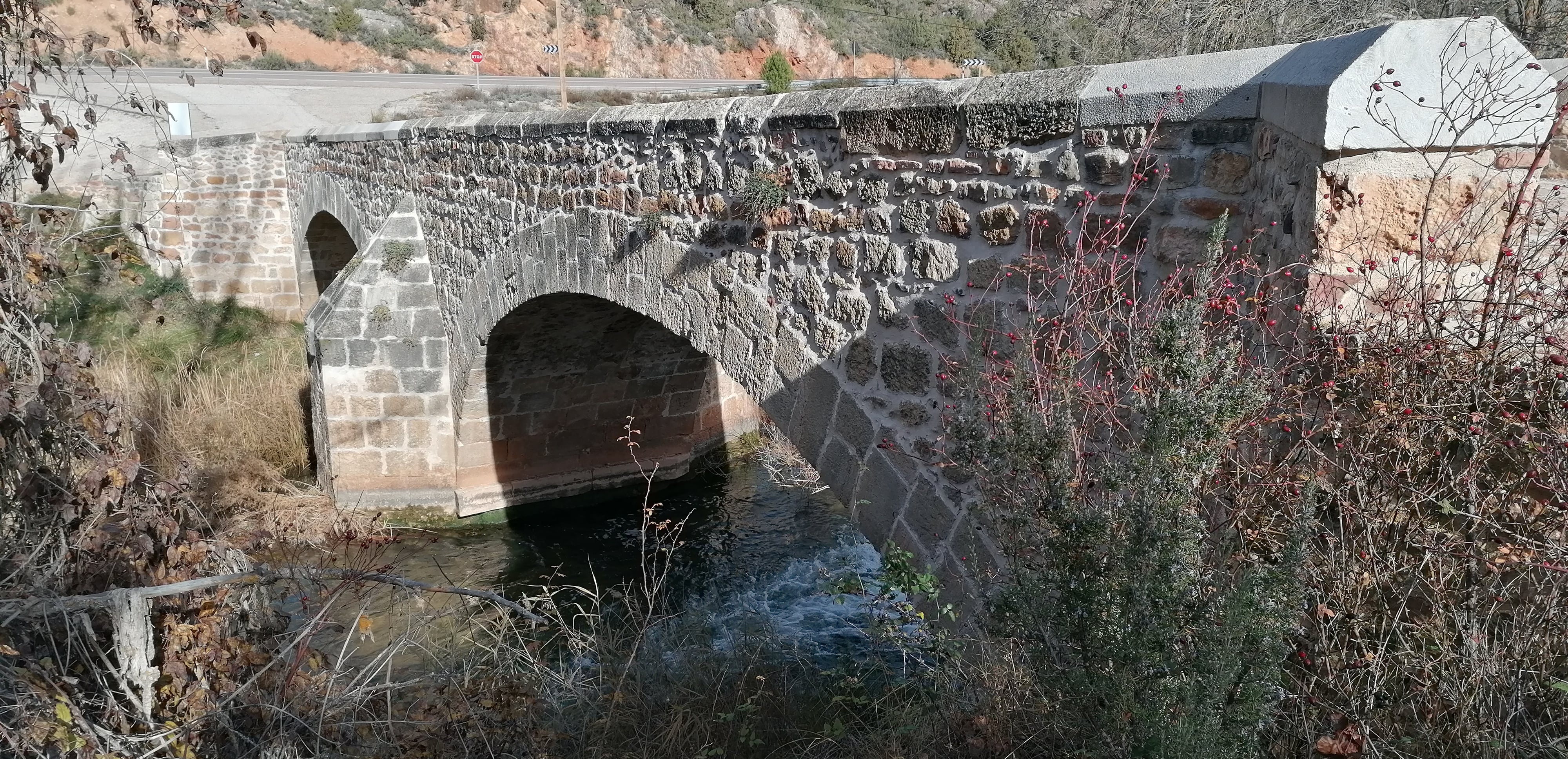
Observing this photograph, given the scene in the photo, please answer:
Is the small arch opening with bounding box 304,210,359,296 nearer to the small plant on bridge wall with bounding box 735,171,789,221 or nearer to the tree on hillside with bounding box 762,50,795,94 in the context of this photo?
the tree on hillside with bounding box 762,50,795,94

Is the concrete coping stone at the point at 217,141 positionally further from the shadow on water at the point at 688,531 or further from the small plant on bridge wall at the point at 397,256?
the shadow on water at the point at 688,531

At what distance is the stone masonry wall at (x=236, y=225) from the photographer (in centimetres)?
1310

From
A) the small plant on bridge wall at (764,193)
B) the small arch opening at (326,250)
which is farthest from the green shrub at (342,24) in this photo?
the small plant on bridge wall at (764,193)

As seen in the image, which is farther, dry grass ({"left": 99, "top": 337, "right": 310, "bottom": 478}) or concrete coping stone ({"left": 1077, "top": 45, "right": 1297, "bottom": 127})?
dry grass ({"left": 99, "top": 337, "right": 310, "bottom": 478})

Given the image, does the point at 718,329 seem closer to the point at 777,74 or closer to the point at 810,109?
the point at 810,109

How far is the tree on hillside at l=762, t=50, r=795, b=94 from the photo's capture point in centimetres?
1936

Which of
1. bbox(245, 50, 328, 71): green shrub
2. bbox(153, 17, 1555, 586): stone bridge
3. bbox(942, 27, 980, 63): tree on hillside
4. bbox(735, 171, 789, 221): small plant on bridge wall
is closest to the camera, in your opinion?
bbox(153, 17, 1555, 586): stone bridge

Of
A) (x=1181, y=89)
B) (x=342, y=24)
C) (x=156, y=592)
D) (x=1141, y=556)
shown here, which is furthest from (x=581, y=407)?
(x=342, y=24)

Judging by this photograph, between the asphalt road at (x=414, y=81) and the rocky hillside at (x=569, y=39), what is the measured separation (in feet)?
2.28

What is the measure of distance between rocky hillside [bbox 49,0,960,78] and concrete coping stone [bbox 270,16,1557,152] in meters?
21.1

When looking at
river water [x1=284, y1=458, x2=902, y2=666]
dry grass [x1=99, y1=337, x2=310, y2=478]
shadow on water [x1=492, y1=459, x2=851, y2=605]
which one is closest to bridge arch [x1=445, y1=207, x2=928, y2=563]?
river water [x1=284, y1=458, x2=902, y2=666]

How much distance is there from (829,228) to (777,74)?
1703cm

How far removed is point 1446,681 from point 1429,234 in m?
0.83

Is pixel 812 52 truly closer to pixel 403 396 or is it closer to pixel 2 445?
pixel 403 396
